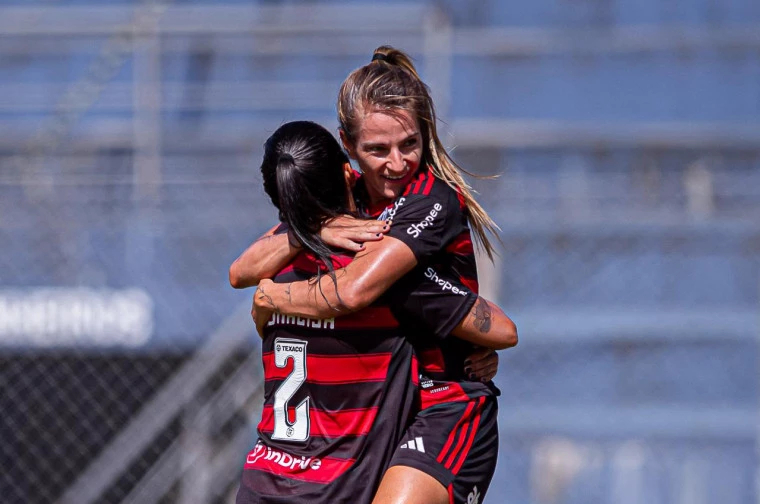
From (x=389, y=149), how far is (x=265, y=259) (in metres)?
0.44

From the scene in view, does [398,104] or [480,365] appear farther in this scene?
[480,365]

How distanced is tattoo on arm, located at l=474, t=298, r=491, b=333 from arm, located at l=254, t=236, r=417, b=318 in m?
0.23

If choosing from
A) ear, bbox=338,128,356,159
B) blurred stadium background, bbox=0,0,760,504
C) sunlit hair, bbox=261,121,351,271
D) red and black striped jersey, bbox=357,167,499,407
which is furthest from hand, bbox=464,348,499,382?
blurred stadium background, bbox=0,0,760,504

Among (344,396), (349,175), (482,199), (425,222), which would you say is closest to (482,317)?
(425,222)

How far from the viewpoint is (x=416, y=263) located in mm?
2445

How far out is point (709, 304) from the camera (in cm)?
739

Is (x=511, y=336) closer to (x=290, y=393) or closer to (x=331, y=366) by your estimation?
(x=331, y=366)

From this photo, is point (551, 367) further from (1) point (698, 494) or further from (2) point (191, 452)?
(2) point (191, 452)

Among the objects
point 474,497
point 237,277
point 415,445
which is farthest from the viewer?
point 237,277

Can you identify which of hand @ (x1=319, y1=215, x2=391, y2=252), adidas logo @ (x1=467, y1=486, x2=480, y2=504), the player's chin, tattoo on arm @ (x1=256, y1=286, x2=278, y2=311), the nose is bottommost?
adidas logo @ (x1=467, y1=486, x2=480, y2=504)

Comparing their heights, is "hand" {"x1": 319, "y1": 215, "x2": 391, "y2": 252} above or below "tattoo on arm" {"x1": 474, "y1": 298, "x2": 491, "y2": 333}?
above

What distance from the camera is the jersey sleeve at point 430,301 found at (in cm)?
249

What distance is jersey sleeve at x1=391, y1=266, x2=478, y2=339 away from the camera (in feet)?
8.18

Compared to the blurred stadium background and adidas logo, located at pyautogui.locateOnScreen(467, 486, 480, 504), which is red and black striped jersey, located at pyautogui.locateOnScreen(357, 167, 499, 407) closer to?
adidas logo, located at pyautogui.locateOnScreen(467, 486, 480, 504)
